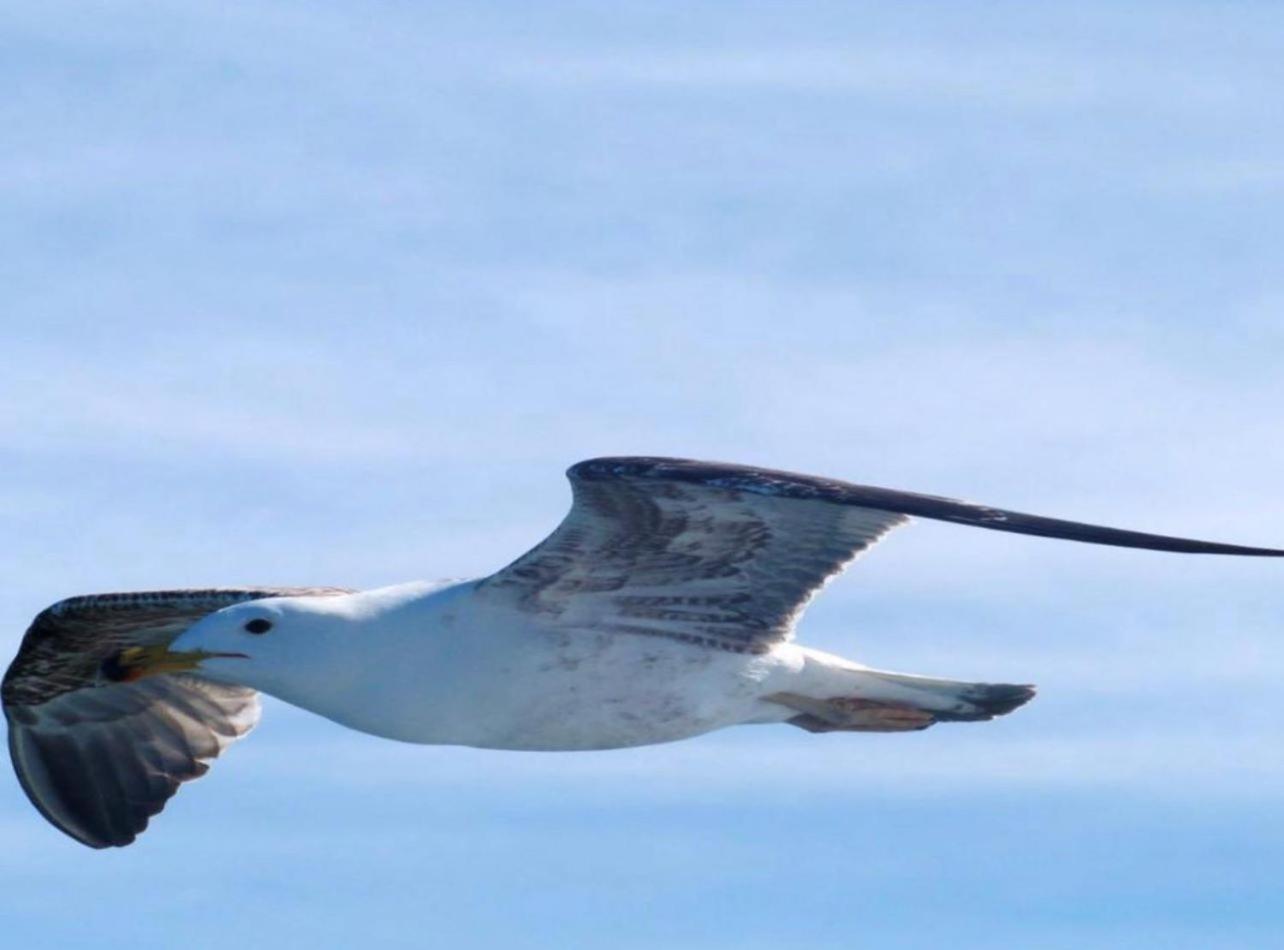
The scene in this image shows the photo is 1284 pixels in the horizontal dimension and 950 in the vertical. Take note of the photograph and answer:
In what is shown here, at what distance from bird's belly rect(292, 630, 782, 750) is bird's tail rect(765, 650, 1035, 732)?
0.79m

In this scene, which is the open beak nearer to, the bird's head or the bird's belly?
the bird's head

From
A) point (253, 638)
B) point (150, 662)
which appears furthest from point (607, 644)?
point (150, 662)

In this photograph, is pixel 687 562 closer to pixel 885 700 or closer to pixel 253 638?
pixel 885 700

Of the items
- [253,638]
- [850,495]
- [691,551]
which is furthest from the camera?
[253,638]

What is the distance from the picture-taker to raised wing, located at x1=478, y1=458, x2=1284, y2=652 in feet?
45.6

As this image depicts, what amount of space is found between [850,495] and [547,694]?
2605 millimetres

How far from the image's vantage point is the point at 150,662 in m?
16.2

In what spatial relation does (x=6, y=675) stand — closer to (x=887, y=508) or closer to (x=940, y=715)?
(x=940, y=715)

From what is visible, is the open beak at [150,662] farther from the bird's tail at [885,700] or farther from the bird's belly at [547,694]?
the bird's tail at [885,700]

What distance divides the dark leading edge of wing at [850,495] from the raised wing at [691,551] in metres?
0.01

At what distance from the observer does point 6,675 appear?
19281 mm

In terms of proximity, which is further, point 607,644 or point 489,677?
point 607,644

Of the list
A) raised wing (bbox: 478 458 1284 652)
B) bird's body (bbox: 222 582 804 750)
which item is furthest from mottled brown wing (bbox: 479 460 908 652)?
bird's body (bbox: 222 582 804 750)

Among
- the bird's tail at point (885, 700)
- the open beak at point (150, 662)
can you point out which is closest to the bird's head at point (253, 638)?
the open beak at point (150, 662)
